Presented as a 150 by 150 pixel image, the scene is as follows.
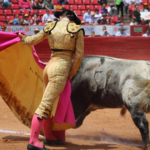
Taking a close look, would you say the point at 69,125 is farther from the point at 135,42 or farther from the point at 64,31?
the point at 135,42

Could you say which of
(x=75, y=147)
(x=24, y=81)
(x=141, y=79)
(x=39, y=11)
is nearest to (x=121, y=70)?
(x=141, y=79)

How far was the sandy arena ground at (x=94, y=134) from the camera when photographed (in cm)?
344

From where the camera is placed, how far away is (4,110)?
5.50 metres

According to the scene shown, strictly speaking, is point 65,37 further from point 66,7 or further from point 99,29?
point 66,7

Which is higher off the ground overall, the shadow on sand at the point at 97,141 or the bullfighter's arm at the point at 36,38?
the bullfighter's arm at the point at 36,38

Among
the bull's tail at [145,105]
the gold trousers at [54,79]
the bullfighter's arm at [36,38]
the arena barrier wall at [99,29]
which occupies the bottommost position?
the arena barrier wall at [99,29]

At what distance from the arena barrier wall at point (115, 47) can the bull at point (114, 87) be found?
7165mm

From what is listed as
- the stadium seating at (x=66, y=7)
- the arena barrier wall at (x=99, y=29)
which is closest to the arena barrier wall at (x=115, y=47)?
the arena barrier wall at (x=99, y=29)

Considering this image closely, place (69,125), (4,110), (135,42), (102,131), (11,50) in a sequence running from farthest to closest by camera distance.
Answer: (135,42) < (4,110) < (102,131) < (11,50) < (69,125)

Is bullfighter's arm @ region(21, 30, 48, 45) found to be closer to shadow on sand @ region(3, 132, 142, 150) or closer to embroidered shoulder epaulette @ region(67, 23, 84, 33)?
embroidered shoulder epaulette @ region(67, 23, 84, 33)

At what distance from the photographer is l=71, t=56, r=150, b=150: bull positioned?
3.01 metres

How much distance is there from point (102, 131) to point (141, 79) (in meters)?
1.50

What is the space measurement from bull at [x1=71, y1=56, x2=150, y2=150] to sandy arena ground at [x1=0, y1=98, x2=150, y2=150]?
36cm

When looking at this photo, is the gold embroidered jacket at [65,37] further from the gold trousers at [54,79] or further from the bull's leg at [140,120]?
the bull's leg at [140,120]
